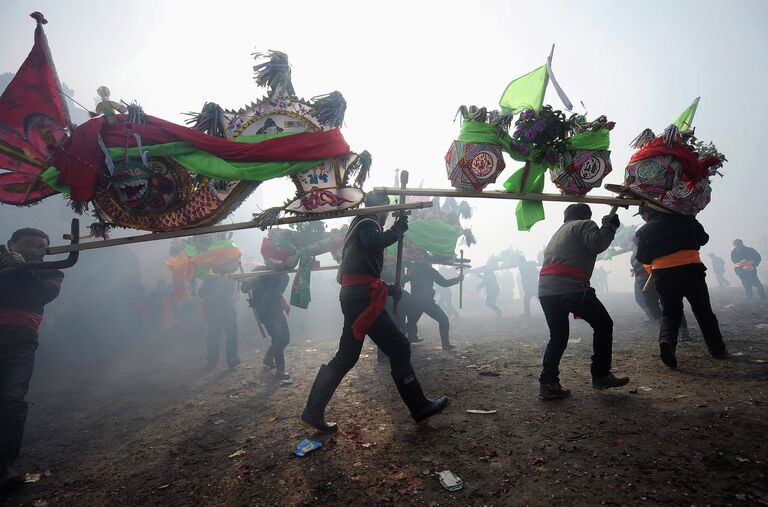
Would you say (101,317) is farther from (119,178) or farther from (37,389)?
(119,178)

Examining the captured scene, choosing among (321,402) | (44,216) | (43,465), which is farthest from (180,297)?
(321,402)

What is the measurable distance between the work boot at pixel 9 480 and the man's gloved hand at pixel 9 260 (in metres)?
1.89

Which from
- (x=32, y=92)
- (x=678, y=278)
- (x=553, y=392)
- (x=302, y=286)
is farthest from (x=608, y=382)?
(x=32, y=92)

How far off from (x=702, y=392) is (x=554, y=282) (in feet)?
5.20

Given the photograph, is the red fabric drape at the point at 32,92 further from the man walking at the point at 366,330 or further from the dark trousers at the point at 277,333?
the dark trousers at the point at 277,333

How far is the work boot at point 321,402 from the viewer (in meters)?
3.26

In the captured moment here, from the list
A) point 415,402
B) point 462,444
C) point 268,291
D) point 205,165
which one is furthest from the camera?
point 268,291

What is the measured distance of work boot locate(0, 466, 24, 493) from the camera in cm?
297

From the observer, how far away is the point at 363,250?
3.40 metres

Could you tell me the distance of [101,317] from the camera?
12828 mm

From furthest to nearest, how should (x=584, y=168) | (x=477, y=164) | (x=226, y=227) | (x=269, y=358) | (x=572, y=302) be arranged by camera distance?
(x=269, y=358)
(x=584, y=168)
(x=477, y=164)
(x=226, y=227)
(x=572, y=302)

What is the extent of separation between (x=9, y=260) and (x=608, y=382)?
6239mm

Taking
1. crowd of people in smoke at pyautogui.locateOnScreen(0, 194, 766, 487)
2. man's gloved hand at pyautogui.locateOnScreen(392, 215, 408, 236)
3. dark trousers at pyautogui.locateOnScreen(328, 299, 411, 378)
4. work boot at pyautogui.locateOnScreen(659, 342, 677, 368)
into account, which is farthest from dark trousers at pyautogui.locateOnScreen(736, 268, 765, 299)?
dark trousers at pyautogui.locateOnScreen(328, 299, 411, 378)

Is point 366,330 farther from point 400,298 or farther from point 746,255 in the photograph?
point 746,255
